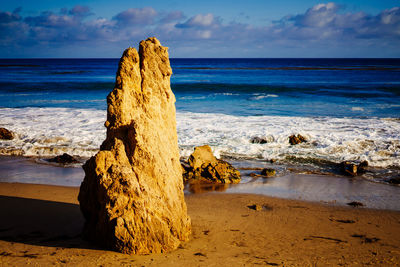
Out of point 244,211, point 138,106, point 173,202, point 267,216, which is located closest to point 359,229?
point 267,216

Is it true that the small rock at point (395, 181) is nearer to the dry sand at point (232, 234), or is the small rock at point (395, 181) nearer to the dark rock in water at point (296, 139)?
the dry sand at point (232, 234)

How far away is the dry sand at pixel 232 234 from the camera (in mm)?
3992

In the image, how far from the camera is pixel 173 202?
4539mm

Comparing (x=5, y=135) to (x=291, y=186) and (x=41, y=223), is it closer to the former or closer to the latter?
(x=41, y=223)

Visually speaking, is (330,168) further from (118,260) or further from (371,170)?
(118,260)

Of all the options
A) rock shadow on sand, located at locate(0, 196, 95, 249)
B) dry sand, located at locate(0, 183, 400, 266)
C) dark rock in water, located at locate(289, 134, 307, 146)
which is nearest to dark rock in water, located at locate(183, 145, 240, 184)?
dry sand, located at locate(0, 183, 400, 266)

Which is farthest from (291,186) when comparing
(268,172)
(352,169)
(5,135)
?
(5,135)

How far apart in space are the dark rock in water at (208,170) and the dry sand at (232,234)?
3.45ft

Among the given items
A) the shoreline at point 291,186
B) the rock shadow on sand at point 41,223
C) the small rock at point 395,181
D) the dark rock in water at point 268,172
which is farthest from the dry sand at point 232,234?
the small rock at point 395,181

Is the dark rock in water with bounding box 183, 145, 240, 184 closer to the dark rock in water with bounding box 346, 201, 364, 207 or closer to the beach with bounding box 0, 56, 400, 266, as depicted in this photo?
the beach with bounding box 0, 56, 400, 266

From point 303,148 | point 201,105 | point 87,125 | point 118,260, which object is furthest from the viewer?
point 201,105

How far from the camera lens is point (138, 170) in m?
4.37

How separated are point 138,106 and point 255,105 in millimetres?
19530

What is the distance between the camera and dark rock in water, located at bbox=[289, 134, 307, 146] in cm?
1135
